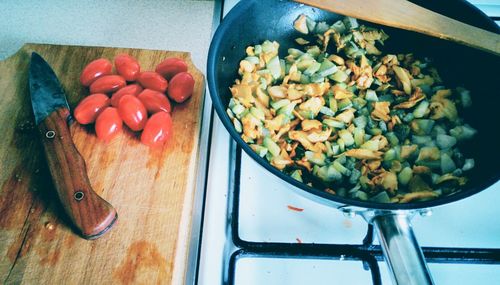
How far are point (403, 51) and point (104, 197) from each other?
68 centimetres

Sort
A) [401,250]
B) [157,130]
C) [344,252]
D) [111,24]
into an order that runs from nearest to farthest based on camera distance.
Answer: [401,250] → [344,252] → [157,130] → [111,24]

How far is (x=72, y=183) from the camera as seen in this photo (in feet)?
2.08

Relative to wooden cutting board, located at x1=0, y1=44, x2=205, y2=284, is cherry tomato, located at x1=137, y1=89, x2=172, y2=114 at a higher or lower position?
higher

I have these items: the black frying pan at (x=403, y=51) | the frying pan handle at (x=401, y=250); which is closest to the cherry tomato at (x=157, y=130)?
the black frying pan at (x=403, y=51)

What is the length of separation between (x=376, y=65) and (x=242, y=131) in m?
0.32

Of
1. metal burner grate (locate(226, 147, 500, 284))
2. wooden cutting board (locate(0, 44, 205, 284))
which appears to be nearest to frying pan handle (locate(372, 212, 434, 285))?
metal burner grate (locate(226, 147, 500, 284))

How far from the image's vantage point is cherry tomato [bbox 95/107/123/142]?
70 centimetres

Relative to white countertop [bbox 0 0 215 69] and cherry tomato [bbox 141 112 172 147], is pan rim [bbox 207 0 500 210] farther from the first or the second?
white countertop [bbox 0 0 215 69]

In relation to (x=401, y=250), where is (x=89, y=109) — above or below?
below

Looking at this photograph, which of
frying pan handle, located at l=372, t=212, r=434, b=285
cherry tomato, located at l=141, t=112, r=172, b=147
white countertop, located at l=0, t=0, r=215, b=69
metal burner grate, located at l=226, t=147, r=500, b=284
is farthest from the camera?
white countertop, located at l=0, t=0, r=215, b=69

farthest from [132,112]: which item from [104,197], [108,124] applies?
[104,197]

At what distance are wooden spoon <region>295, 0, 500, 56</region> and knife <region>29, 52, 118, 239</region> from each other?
491 millimetres

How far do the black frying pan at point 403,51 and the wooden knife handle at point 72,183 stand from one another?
0.28m

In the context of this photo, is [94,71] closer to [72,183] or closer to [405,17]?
[72,183]
